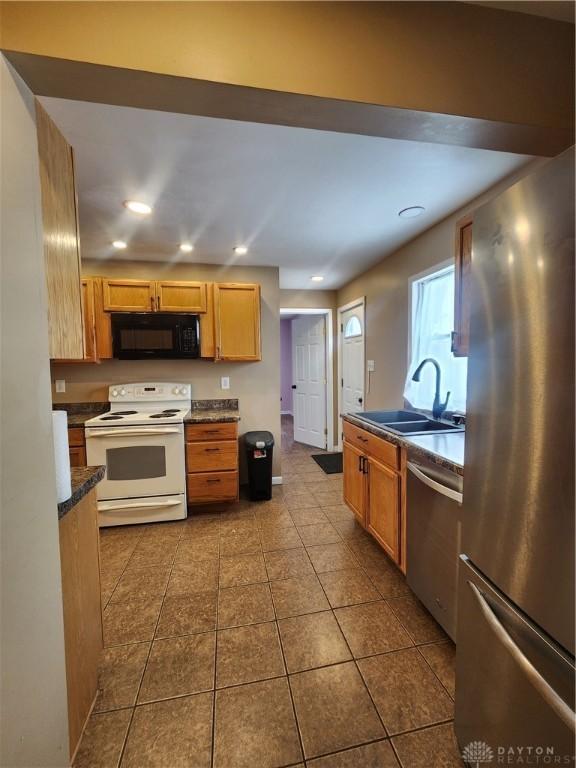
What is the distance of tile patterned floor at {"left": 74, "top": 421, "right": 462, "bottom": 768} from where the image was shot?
44.9 inches

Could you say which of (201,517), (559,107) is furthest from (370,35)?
(201,517)

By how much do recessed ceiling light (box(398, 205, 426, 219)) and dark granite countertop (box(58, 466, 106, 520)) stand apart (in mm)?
2481

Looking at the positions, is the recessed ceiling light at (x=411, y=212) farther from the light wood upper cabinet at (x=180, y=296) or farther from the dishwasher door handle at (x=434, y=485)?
the light wood upper cabinet at (x=180, y=296)

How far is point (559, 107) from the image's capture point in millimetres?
1051

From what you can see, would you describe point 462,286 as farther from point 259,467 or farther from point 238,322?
point 259,467

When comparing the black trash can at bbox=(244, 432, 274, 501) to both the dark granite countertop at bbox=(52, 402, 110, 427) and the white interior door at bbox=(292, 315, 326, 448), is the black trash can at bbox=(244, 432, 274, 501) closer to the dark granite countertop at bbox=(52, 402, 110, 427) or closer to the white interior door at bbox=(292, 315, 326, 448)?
the dark granite countertop at bbox=(52, 402, 110, 427)

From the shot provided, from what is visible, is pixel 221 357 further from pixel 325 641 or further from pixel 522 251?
pixel 522 251

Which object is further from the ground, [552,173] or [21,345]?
[552,173]

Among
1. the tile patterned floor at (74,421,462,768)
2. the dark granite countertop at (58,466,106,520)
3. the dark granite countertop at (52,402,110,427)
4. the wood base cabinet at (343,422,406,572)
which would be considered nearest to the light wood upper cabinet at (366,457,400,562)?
the wood base cabinet at (343,422,406,572)

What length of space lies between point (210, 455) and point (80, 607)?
68.7 inches

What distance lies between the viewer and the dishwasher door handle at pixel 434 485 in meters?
1.34

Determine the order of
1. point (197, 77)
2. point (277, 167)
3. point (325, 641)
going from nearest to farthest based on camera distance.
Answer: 1. point (197, 77)
2. point (325, 641)
3. point (277, 167)

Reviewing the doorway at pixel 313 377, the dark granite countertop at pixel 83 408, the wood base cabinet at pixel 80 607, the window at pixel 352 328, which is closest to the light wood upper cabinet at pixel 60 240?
the wood base cabinet at pixel 80 607

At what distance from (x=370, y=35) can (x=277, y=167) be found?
2.89ft
